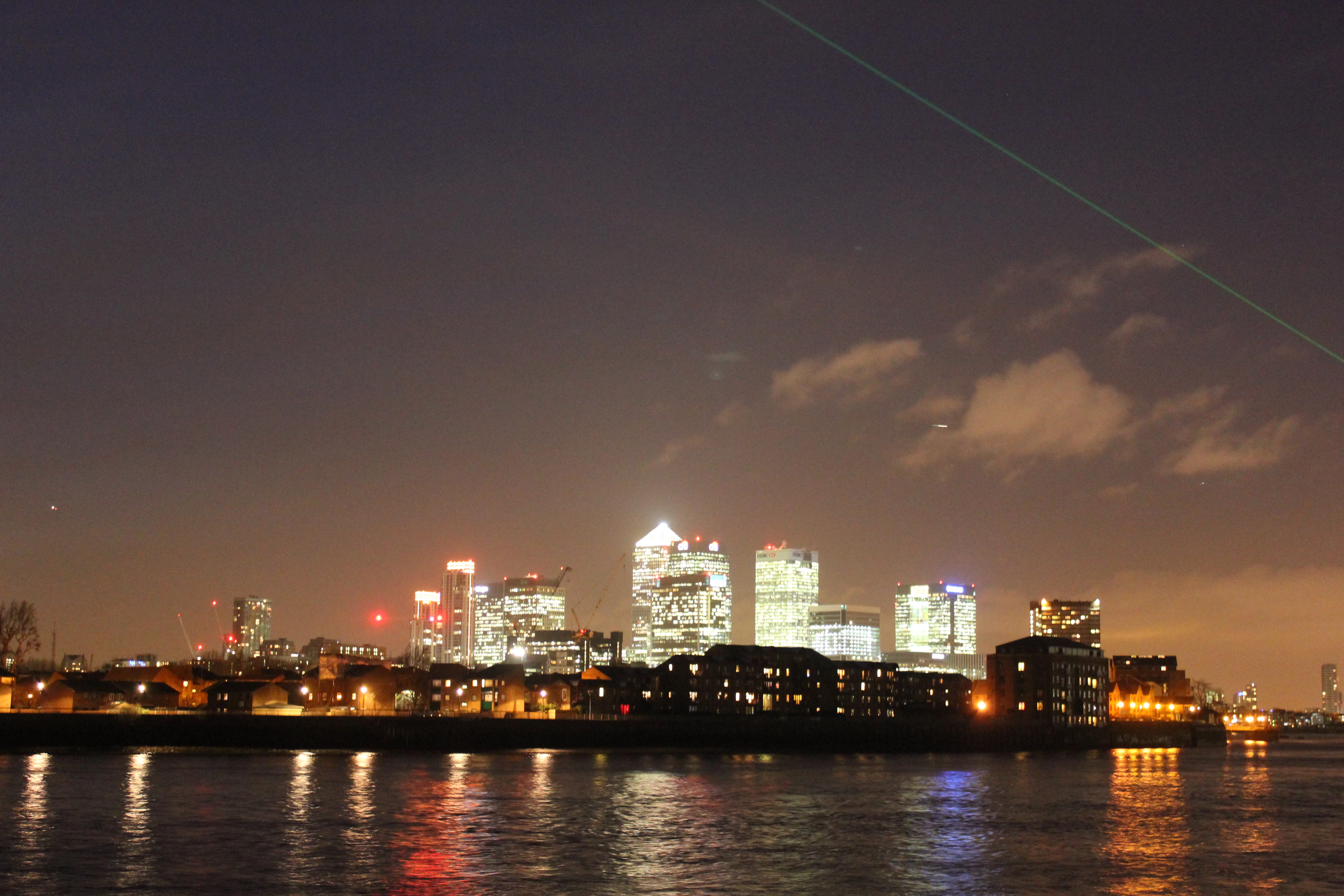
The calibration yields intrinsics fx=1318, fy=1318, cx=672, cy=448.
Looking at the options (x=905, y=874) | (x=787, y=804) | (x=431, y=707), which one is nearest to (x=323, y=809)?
(x=787, y=804)

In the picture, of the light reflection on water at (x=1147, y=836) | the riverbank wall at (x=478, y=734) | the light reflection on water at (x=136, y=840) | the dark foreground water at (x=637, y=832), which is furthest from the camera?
the riverbank wall at (x=478, y=734)

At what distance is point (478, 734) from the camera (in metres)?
150

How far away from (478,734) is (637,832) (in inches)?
3497

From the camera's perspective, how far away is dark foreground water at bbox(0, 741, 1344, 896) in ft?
162

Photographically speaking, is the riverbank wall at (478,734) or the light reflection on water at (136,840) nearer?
the light reflection on water at (136,840)

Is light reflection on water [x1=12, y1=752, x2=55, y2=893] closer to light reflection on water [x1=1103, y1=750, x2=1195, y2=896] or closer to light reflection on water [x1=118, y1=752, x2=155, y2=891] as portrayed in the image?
light reflection on water [x1=118, y1=752, x2=155, y2=891]

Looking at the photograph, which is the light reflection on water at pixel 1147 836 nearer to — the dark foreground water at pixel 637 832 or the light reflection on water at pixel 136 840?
the dark foreground water at pixel 637 832

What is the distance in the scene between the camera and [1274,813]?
8200 centimetres

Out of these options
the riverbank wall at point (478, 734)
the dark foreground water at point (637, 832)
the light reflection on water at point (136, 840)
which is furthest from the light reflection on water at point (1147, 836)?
the riverbank wall at point (478, 734)

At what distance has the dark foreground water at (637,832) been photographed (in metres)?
49.4

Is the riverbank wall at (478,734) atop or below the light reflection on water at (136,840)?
below

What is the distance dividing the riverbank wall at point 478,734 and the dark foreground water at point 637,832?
23856mm

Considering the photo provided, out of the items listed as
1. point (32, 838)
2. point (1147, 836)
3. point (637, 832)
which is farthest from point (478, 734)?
point (1147, 836)

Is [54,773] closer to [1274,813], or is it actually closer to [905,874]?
[905,874]
